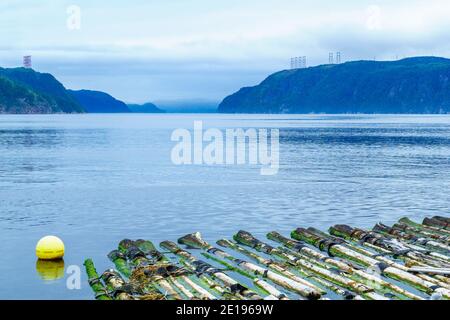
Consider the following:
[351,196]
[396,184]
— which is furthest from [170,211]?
[396,184]

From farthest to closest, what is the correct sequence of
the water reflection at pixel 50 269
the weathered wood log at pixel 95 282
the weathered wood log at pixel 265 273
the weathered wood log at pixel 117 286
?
1. the water reflection at pixel 50 269
2. the weathered wood log at pixel 95 282
3. the weathered wood log at pixel 117 286
4. the weathered wood log at pixel 265 273

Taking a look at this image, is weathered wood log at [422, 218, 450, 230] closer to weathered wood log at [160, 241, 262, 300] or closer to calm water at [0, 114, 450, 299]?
calm water at [0, 114, 450, 299]

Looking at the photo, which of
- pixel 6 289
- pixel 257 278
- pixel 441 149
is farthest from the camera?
pixel 441 149

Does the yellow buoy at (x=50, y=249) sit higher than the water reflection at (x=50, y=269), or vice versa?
the yellow buoy at (x=50, y=249)

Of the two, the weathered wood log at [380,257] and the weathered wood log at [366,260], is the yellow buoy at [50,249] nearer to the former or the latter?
the weathered wood log at [366,260]

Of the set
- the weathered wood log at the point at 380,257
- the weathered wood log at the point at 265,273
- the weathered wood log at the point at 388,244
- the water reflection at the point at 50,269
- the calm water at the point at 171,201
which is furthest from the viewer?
the calm water at the point at 171,201

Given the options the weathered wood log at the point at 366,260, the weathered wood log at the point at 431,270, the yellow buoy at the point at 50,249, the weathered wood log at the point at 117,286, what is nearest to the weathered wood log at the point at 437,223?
the weathered wood log at the point at 366,260
